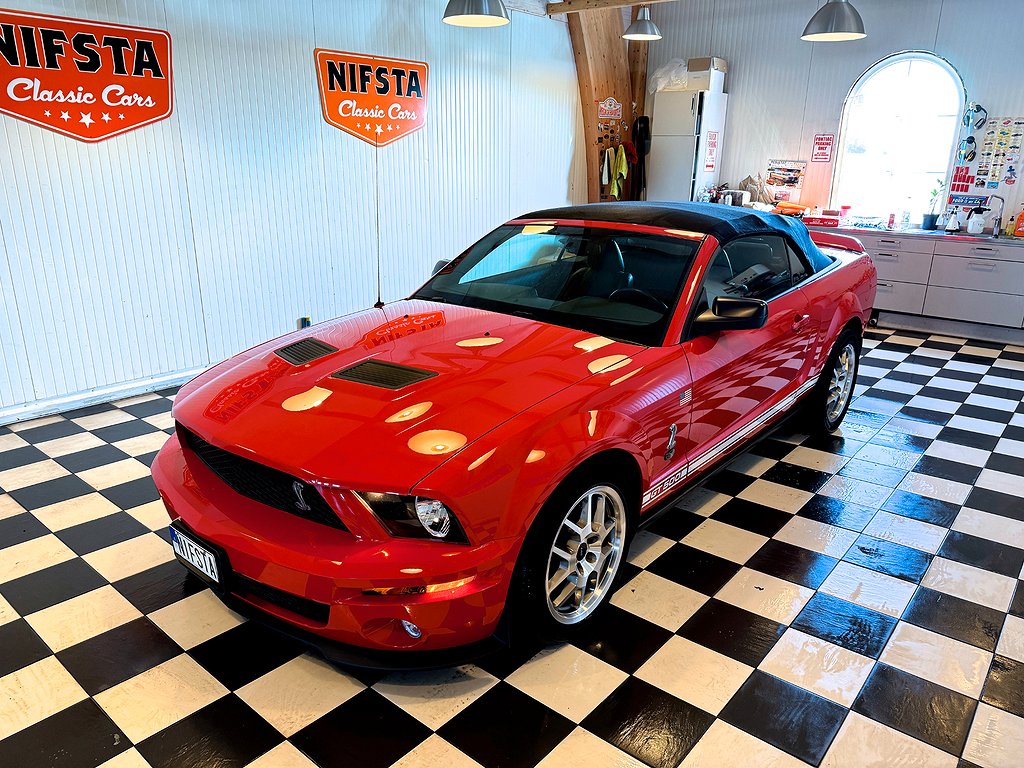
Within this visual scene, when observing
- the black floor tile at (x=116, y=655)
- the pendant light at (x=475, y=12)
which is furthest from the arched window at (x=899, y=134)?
the black floor tile at (x=116, y=655)

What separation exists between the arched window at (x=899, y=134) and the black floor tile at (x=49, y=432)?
284 inches

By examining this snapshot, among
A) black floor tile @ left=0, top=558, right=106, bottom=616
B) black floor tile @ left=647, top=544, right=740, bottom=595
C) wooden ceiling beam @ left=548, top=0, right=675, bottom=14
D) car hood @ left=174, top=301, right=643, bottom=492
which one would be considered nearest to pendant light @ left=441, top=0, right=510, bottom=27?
wooden ceiling beam @ left=548, top=0, right=675, bottom=14

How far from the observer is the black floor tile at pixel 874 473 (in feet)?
11.5

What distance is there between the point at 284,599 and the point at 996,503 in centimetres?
313

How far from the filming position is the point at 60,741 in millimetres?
1843

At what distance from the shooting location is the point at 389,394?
2.09 metres

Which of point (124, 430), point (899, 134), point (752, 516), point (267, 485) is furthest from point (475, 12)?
point (899, 134)

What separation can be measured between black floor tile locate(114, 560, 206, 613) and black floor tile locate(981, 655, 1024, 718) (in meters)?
2.49

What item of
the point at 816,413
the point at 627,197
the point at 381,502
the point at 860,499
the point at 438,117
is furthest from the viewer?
the point at 627,197

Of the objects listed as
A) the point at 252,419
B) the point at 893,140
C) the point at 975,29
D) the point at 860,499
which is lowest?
the point at 860,499

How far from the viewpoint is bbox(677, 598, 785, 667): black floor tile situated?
2.22 m

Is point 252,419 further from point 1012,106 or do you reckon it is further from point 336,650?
point 1012,106

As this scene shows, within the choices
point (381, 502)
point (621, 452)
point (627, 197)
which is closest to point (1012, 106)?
point (627, 197)

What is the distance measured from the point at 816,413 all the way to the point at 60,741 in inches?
137
